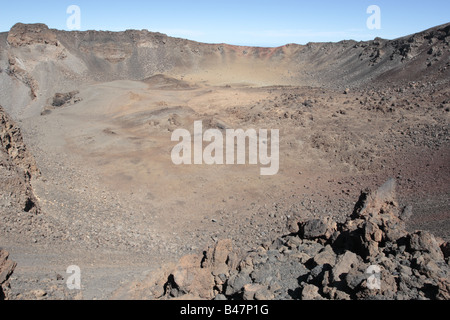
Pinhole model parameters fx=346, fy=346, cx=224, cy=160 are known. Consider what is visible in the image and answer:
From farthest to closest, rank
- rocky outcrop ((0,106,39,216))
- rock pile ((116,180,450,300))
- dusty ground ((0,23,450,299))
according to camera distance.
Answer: rocky outcrop ((0,106,39,216)) → dusty ground ((0,23,450,299)) → rock pile ((116,180,450,300))

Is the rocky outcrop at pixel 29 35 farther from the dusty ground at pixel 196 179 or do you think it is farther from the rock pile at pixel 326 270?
the rock pile at pixel 326 270

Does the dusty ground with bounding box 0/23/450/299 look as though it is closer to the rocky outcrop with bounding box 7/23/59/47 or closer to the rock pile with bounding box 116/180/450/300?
the rock pile with bounding box 116/180/450/300

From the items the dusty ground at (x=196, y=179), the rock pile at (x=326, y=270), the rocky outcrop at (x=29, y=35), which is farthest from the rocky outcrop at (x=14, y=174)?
the rocky outcrop at (x=29, y=35)

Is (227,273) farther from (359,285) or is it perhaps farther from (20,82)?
(20,82)

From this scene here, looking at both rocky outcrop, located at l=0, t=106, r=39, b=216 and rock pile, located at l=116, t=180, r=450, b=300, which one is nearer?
rock pile, located at l=116, t=180, r=450, b=300

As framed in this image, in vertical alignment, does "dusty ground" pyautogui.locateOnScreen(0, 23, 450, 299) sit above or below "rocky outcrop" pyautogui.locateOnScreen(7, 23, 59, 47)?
below

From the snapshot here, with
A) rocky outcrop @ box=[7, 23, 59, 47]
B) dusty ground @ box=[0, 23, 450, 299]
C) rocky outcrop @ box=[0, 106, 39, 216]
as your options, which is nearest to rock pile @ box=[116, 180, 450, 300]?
dusty ground @ box=[0, 23, 450, 299]

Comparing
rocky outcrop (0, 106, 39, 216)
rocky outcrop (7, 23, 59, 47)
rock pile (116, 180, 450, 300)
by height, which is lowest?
rock pile (116, 180, 450, 300)
